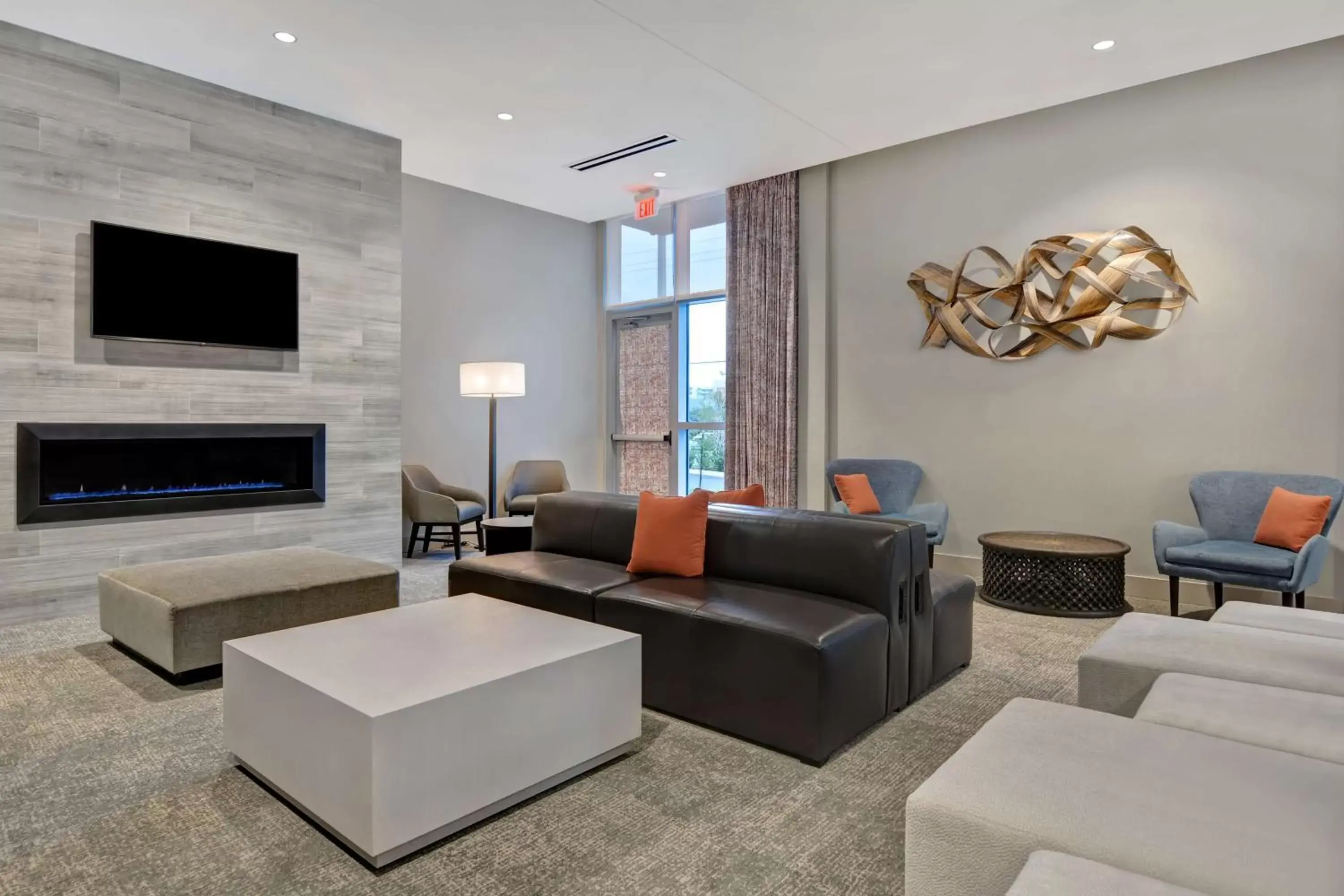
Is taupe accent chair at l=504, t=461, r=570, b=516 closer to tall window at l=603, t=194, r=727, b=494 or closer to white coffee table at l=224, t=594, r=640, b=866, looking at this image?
tall window at l=603, t=194, r=727, b=494

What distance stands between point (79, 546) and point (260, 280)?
178 centimetres

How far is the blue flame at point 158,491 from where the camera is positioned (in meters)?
4.11

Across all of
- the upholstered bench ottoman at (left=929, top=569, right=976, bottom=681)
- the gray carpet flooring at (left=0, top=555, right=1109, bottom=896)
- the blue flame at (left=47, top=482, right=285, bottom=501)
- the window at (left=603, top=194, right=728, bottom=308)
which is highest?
the window at (left=603, top=194, right=728, bottom=308)

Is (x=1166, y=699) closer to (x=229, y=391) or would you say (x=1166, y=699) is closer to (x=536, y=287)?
(x=229, y=391)

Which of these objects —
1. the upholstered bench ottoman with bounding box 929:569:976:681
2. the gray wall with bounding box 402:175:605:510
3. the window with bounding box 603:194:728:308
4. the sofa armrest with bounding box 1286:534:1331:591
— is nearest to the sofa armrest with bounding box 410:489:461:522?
the gray wall with bounding box 402:175:605:510

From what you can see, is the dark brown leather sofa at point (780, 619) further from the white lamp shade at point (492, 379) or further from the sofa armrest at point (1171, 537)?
the white lamp shade at point (492, 379)

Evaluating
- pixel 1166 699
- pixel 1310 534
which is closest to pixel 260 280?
pixel 1166 699

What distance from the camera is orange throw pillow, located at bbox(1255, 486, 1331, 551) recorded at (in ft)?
12.7

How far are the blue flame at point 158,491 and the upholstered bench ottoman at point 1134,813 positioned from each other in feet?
14.9

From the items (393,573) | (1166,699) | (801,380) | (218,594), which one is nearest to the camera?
(1166,699)

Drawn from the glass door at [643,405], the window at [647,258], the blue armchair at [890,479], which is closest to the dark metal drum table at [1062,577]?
the blue armchair at [890,479]

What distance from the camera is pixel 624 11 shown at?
12.1 feet

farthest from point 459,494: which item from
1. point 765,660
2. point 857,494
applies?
point 765,660

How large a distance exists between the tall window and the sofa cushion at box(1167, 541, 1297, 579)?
3.74 metres
